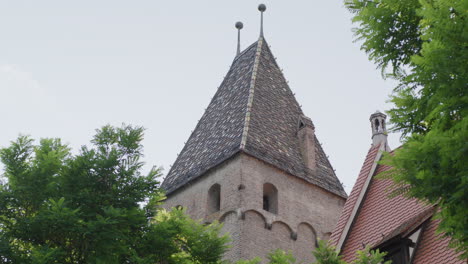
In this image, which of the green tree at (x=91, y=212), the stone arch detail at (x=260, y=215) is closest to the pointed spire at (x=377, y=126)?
the green tree at (x=91, y=212)

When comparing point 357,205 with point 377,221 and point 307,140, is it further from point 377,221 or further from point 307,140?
point 307,140

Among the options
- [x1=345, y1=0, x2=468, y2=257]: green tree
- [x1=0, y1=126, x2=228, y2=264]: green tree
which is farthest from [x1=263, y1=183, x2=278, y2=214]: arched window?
[x1=345, y1=0, x2=468, y2=257]: green tree

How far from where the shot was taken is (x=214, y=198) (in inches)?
923

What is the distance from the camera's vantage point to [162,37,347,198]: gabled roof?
2381 centimetres

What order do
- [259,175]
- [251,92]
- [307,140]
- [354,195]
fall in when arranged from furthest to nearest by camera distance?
[251,92]
[307,140]
[259,175]
[354,195]

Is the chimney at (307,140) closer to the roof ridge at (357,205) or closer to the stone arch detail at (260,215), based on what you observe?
the stone arch detail at (260,215)

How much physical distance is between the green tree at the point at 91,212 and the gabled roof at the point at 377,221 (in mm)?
2630

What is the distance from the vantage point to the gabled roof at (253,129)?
23.8 m

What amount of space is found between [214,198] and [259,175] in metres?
1.85

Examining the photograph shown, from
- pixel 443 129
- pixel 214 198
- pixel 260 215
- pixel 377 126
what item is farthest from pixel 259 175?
pixel 443 129

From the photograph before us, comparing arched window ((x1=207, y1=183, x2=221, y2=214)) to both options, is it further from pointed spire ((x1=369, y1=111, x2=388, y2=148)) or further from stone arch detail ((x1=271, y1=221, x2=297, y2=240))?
pointed spire ((x1=369, y1=111, x2=388, y2=148))

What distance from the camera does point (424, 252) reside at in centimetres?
1170

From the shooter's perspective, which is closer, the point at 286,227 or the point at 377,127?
the point at 377,127

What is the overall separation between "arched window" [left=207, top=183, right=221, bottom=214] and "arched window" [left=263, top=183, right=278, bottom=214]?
154 centimetres
